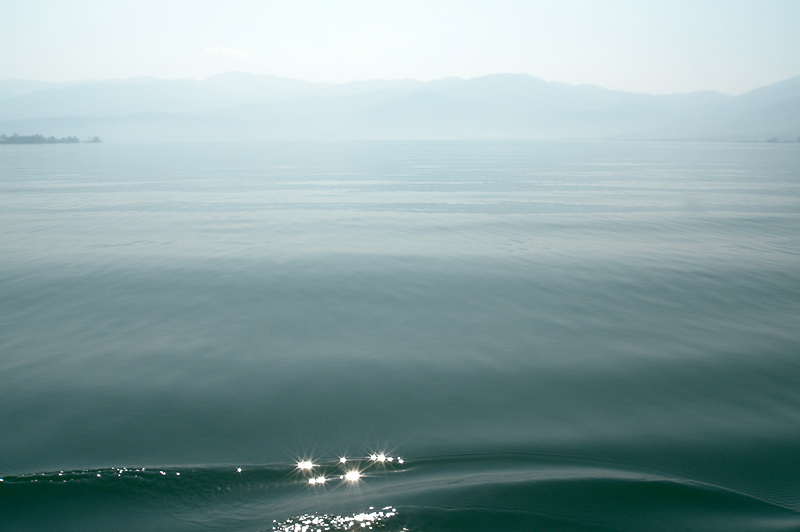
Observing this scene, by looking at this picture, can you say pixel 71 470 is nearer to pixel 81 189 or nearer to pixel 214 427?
pixel 214 427

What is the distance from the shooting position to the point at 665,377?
12.6 metres

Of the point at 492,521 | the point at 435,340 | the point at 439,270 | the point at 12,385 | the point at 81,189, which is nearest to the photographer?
the point at 492,521

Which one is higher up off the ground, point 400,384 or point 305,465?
point 400,384

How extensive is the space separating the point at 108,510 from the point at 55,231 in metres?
29.2

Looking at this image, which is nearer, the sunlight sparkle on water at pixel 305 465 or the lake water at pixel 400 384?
the lake water at pixel 400 384

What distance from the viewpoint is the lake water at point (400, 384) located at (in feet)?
27.4

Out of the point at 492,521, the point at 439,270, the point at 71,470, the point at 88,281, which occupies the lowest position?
the point at 492,521

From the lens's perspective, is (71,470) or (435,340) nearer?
(71,470)

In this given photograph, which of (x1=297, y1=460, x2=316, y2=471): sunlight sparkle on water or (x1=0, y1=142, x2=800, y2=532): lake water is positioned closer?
(x1=0, y1=142, x2=800, y2=532): lake water

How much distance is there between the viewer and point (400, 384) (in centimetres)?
1232

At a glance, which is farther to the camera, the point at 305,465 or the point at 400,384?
the point at 400,384

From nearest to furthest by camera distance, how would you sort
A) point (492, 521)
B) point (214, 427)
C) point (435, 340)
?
point (492, 521) < point (214, 427) < point (435, 340)

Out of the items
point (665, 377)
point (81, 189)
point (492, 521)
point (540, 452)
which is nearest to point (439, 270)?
point (665, 377)

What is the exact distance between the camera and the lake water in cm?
835
